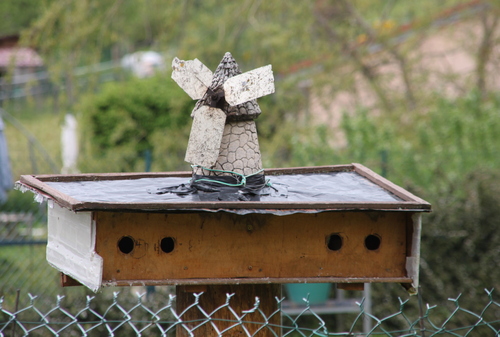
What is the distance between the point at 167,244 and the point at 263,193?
1.51ft

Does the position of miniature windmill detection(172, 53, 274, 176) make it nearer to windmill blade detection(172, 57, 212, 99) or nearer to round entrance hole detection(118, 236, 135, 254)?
windmill blade detection(172, 57, 212, 99)

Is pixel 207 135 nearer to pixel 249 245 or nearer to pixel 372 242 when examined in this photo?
pixel 249 245

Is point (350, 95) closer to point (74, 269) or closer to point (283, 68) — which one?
point (283, 68)

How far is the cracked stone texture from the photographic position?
8.97ft

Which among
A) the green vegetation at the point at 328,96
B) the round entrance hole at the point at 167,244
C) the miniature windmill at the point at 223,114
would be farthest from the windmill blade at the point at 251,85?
the green vegetation at the point at 328,96

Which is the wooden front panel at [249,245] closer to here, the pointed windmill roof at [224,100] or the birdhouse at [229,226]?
the birdhouse at [229,226]

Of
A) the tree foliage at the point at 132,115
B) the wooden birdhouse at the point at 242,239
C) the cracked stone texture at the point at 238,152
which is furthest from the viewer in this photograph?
the tree foliage at the point at 132,115

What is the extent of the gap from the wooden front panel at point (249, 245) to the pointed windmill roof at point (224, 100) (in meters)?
0.45

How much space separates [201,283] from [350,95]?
7415 millimetres

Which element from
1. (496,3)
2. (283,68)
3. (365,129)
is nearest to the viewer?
(365,129)

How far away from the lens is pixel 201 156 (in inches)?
103

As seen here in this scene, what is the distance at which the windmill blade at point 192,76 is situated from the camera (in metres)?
2.66

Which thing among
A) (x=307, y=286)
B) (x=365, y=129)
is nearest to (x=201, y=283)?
(x=307, y=286)

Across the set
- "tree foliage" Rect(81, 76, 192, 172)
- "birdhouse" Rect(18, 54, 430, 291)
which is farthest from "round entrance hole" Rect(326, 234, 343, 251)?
"tree foliage" Rect(81, 76, 192, 172)
